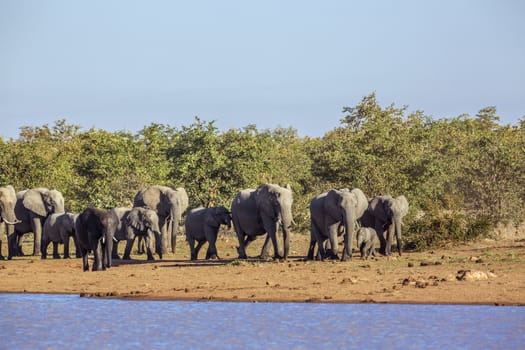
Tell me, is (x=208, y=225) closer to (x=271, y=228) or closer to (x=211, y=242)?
(x=211, y=242)

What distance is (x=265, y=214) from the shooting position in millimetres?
31047

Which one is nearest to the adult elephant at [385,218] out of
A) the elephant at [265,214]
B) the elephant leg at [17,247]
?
the elephant at [265,214]

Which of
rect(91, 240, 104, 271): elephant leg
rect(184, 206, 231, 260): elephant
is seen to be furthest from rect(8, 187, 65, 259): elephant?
rect(91, 240, 104, 271): elephant leg

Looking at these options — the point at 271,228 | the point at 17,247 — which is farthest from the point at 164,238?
the point at 271,228

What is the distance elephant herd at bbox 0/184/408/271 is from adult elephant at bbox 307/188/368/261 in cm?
3

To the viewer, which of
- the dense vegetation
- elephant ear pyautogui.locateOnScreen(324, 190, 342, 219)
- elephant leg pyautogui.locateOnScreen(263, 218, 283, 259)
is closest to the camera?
elephant ear pyautogui.locateOnScreen(324, 190, 342, 219)

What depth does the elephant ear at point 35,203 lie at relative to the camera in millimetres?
36750

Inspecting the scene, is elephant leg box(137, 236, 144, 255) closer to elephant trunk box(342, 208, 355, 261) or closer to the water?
elephant trunk box(342, 208, 355, 261)

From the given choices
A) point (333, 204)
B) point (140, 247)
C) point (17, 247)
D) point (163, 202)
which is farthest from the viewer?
point (140, 247)

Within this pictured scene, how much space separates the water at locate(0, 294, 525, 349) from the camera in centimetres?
1802

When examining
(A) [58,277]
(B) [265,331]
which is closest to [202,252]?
(A) [58,277]

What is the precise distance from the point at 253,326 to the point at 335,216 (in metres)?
10.8

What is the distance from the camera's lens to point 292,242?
41250 millimetres

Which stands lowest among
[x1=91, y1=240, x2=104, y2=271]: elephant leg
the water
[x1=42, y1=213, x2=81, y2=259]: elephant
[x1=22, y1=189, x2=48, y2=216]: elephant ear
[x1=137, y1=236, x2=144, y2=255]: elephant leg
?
the water
